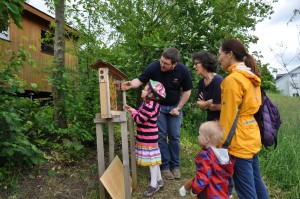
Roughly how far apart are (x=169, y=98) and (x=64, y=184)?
6.29 feet

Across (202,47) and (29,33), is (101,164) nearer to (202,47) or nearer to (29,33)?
(202,47)

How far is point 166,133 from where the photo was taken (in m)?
4.31

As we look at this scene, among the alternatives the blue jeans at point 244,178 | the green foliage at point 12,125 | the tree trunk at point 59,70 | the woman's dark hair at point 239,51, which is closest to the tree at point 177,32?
the tree trunk at point 59,70

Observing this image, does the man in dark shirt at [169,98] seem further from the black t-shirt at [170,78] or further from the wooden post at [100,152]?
the wooden post at [100,152]

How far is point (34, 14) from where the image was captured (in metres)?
10.6

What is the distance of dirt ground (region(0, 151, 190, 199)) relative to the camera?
3395 mm

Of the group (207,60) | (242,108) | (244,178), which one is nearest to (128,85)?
(207,60)

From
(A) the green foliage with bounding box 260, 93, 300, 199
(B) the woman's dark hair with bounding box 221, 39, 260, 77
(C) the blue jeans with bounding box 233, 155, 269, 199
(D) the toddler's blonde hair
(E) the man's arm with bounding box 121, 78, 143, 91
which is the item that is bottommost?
(A) the green foliage with bounding box 260, 93, 300, 199

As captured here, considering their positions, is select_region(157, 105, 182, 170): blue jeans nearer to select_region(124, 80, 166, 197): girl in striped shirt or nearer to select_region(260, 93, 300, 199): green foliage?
select_region(124, 80, 166, 197): girl in striped shirt

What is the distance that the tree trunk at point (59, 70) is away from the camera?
14.0 feet

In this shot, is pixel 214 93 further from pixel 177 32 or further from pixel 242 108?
pixel 177 32

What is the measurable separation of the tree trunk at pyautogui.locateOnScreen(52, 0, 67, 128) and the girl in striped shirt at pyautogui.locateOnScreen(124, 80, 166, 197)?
1180 mm

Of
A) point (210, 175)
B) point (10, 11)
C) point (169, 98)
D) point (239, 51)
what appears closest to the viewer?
point (210, 175)

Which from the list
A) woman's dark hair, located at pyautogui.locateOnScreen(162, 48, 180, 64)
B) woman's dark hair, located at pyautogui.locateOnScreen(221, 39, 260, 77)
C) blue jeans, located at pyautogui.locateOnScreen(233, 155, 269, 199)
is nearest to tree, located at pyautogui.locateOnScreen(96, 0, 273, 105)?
woman's dark hair, located at pyautogui.locateOnScreen(162, 48, 180, 64)
